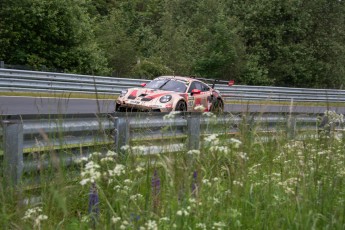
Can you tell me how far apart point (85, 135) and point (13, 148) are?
114 cm

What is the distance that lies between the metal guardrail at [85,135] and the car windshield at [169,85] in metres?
8.21

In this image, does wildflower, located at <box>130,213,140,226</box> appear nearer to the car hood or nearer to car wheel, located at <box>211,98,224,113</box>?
car wheel, located at <box>211,98,224,113</box>

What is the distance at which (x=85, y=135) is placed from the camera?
6.19 metres

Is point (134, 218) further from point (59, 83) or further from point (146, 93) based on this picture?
point (59, 83)

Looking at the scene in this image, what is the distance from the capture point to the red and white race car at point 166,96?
15.1 meters

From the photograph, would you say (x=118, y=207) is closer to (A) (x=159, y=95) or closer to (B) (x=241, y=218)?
(B) (x=241, y=218)

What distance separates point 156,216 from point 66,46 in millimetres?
32078

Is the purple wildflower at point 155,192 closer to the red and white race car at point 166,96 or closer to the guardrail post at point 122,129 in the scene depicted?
the guardrail post at point 122,129

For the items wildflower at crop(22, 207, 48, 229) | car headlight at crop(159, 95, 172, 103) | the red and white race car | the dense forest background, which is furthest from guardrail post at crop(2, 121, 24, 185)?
the dense forest background

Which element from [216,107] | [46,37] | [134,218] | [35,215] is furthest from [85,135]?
[46,37]

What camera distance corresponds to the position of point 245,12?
44031 mm

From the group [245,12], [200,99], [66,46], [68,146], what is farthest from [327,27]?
[68,146]

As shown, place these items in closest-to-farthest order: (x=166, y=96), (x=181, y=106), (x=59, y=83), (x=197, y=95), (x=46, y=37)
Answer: (x=166, y=96) < (x=181, y=106) < (x=197, y=95) < (x=59, y=83) < (x=46, y=37)

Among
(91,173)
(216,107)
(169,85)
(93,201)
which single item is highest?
(91,173)
